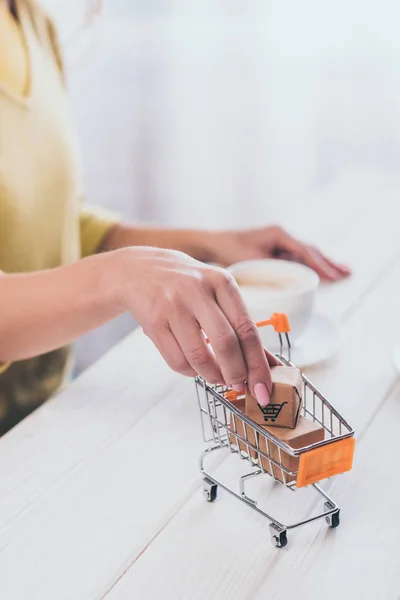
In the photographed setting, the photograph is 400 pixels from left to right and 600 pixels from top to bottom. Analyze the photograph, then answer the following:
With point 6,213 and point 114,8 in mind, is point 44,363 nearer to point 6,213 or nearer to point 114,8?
point 6,213

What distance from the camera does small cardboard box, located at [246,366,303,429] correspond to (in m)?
0.65

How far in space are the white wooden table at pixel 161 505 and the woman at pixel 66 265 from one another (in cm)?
11

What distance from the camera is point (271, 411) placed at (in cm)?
65

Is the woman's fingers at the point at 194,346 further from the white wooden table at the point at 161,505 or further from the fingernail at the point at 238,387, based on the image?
the white wooden table at the point at 161,505

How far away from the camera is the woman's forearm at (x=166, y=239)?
4.08 ft

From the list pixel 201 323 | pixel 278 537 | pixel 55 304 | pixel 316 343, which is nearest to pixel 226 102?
pixel 316 343

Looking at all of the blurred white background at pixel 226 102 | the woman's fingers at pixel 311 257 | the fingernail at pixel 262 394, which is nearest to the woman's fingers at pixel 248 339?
the fingernail at pixel 262 394

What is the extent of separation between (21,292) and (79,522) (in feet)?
0.92

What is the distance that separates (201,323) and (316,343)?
1.05ft

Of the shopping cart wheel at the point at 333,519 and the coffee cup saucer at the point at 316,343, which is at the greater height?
the shopping cart wheel at the point at 333,519

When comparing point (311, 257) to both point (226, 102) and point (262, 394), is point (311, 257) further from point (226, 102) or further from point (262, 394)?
point (226, 102)

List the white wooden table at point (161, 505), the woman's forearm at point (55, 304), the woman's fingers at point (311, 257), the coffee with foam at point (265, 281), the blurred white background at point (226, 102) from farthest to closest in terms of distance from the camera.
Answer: the blurred white background at point (226, 102) < the woman's fingers at point (311, 257) < the coffee with foam at point (265, 281) < the woman's forearm at point (55, 304) < the white wooden table at point (161, 505)

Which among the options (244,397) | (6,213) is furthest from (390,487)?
(6,213)

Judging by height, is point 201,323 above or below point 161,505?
above
